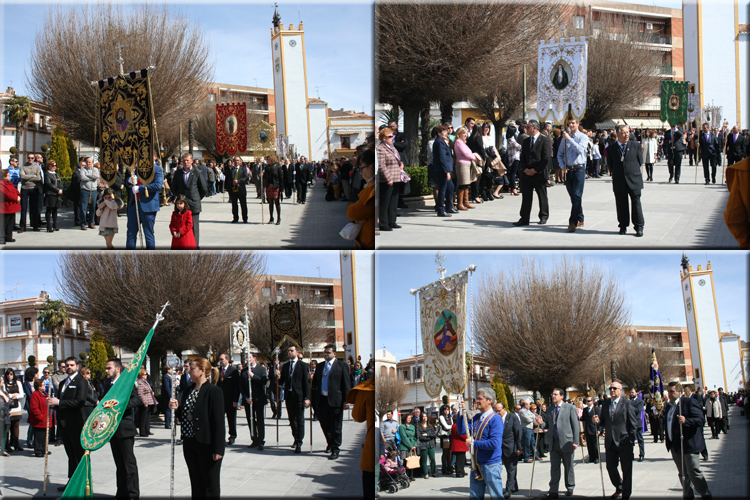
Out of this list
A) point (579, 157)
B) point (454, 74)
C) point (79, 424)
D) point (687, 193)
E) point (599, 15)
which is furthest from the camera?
point (599, 15)

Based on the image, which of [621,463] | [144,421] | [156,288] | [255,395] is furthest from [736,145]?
[144,421]

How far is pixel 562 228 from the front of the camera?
26.8 feet

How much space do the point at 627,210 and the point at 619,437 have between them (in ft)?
9.49

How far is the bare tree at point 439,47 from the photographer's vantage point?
9.54 meters

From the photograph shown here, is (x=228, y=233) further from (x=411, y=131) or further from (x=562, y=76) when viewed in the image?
(x=562, y=76)

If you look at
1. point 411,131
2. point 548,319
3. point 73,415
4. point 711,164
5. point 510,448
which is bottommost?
point 510,448

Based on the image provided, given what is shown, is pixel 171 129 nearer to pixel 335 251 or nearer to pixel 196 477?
pixel 335 251

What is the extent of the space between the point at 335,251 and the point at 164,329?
17.6ft

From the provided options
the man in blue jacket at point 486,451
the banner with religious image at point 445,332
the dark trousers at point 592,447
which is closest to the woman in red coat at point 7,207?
the banner with religious image at point 445,332

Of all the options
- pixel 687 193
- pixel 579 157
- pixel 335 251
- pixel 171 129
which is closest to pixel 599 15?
pixel 171 129

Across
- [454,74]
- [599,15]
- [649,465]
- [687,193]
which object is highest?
[599,15]

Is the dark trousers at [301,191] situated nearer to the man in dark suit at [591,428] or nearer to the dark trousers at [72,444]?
the man in dark suit at [591,428]

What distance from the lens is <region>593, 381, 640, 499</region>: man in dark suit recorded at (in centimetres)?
609

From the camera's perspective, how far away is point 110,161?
26.0ft
